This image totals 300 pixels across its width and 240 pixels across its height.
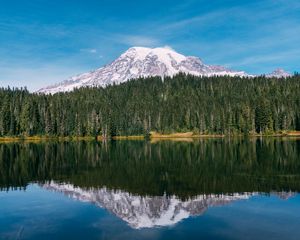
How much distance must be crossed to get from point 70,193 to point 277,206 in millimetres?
26095

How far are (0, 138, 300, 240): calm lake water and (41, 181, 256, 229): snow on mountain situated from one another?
0.10 m

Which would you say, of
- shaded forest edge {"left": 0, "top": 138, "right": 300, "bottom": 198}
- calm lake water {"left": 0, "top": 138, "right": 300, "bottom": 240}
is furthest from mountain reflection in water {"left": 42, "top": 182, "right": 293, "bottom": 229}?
shaded forest edge {"left": 0, "top": 138, "right": 300, "bottom": 198}

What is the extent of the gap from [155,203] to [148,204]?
841mm

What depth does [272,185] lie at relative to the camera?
48562mm

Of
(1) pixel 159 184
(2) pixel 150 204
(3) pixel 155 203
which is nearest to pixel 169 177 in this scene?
(1) pixel 159 184

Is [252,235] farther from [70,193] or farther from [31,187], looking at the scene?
[31,187]

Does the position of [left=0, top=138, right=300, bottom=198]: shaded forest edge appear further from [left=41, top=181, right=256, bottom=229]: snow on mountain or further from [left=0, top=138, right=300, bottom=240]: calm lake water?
[left=41, top=181, right=256, bottom=229]: snow on mountain

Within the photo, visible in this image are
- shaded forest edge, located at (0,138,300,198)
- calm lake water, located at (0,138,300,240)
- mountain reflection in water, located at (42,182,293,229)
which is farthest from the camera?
shaded forest edge, located at (0,138,300,198)

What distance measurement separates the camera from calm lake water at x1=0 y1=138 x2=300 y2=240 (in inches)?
1197

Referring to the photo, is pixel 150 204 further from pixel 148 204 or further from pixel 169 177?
pixel 169 177

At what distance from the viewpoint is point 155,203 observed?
133 ft

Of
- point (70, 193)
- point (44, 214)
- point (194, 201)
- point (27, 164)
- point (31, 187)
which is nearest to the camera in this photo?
point (44, 214)

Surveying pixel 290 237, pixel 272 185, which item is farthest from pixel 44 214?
pixel 272 185

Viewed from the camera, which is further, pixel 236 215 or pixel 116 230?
pixel 236 215
